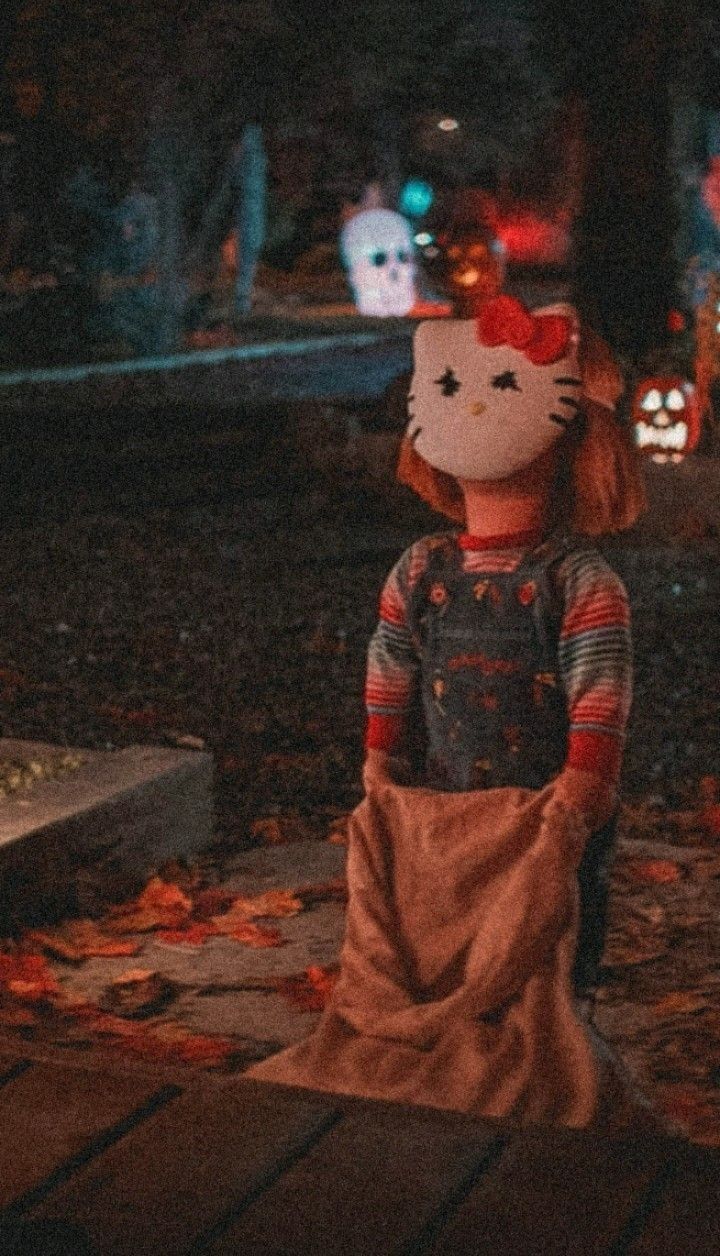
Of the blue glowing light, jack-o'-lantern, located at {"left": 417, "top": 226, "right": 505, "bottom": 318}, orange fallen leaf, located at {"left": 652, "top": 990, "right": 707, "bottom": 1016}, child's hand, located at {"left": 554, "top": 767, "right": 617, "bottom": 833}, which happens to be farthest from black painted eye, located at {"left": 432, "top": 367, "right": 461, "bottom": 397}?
the blue glowing light

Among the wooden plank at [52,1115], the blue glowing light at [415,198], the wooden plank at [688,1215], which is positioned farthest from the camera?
the blue glowing light at [415,198]

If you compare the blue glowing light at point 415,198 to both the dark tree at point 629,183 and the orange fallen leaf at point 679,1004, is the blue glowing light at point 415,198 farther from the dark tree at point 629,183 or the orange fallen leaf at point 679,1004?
the orange fallen leaf at point 679,1004

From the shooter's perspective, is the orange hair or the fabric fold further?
the orange hair

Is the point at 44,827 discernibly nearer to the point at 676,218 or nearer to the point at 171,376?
the point at 676,218

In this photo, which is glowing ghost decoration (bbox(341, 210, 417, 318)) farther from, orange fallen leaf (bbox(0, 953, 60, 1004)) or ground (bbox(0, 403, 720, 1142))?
orange fallen leaf (bbox(0, 953, 60, 1004))

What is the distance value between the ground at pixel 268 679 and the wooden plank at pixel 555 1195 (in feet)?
3.91

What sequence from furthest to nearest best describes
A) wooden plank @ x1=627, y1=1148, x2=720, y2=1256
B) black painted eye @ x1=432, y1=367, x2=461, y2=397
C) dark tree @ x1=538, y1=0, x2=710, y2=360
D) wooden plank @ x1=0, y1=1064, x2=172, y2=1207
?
dark tree @ x1=538, y1=0, x2=710, y2=360
black painted eye @ x1=432, y1=367, x2=461, y2=397
wooden plank @ x1=0, y1=1064, x2=172, y2=1207
wooden plank @ x1=627, y1=1148, x2=720, y2=1256

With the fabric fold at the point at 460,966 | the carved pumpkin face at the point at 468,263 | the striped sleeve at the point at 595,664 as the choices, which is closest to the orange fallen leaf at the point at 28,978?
the fabric fold at the point at 460,966

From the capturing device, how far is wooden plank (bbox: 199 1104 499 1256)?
2850mm

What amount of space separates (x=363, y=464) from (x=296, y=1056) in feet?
36.4

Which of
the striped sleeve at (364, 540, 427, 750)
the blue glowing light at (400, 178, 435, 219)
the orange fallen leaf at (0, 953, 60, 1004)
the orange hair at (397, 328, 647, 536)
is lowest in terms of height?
Result: the orange fallen leaf at (0, 953, 60, 1004)

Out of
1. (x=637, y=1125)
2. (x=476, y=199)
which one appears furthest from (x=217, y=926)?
(x=476, y=199)

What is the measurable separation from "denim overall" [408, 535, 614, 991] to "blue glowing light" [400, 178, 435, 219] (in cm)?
4551

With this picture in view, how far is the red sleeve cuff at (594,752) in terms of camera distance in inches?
165
